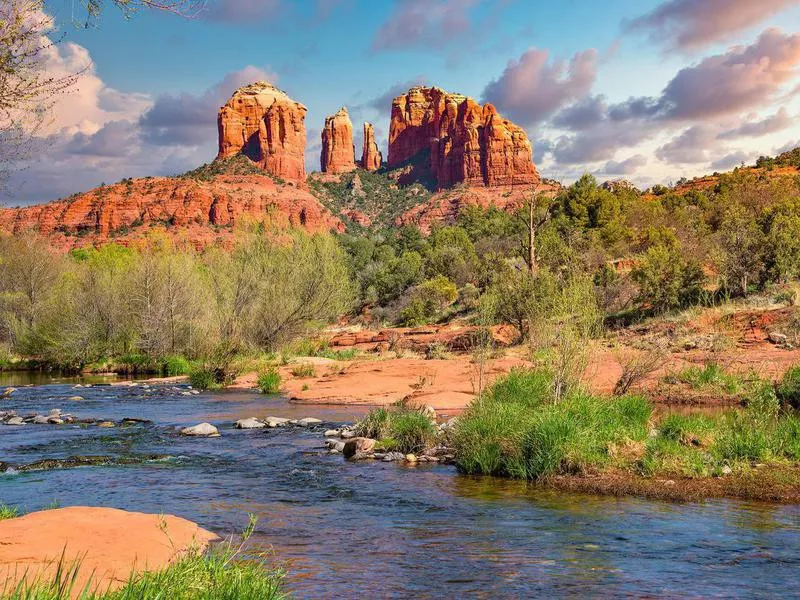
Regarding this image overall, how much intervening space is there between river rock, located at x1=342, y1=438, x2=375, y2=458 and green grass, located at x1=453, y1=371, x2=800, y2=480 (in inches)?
70.6

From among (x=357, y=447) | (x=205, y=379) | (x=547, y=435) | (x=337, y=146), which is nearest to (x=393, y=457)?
(x=357, y=447)

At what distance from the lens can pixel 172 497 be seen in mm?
10078

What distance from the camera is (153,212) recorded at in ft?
356

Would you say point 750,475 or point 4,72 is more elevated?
point 4,72

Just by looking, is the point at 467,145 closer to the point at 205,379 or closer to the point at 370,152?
the point at 370,152

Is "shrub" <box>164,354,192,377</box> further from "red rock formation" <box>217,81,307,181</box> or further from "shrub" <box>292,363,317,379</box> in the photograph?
"red rock formation" <box>217,81,307,181</box>

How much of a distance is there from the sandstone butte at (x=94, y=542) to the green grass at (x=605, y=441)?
5017 millimetres

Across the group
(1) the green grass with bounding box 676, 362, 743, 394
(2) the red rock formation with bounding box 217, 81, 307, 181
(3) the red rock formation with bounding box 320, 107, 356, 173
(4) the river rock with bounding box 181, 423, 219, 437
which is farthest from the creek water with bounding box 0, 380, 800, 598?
(3) the red rock formation with bounding box 320, 107, 356, 173

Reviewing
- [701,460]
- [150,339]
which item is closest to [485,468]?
[701,460]

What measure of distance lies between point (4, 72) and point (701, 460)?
10109 millimetres

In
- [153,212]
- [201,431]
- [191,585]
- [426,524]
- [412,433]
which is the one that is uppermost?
[153,212]

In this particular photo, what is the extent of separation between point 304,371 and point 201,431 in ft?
39.0

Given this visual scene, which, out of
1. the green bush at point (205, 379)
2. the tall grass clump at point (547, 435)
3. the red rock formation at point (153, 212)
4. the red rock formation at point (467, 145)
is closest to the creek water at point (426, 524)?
the tall grass clump at point (547, 435)

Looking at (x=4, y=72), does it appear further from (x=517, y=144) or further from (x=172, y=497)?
(x=517, y=144)
